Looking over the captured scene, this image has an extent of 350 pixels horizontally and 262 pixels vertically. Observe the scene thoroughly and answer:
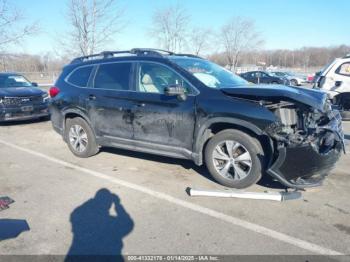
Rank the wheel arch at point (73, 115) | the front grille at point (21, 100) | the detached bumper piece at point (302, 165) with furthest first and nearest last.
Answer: the front grille at point (21, 100) < the wheel arch at point (73, 115) < the detached bumper piece at point (302, 165)

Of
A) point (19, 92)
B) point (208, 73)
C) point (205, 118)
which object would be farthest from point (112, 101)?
point (19, 92)

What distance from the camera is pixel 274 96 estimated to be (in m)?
4.02

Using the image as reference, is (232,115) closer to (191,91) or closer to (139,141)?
(191,91)

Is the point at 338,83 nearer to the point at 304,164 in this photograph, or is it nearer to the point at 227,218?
the point at 304,164

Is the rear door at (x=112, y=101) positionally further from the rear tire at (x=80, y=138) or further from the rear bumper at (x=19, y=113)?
the rear bumper at (x=19, y=113)

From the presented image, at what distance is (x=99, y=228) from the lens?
351cm

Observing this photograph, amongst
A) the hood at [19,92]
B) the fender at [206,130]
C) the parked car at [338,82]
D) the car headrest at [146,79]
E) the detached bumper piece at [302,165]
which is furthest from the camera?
the hood at [19,92]

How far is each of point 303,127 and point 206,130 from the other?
1279mm

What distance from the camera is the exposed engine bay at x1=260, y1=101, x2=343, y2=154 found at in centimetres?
399

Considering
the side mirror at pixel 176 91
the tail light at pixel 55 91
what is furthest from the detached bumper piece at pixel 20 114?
the side mirror at pixel 176 91

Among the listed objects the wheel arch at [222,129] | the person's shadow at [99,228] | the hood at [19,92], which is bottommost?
the person's shadow at [99,228]

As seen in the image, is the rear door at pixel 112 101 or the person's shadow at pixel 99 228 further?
the rear door at pixel 112 101

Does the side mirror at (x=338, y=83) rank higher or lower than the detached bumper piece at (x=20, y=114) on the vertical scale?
higher

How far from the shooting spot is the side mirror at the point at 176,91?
4516 mm
